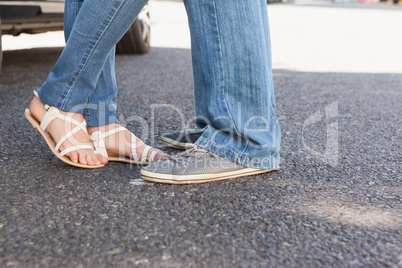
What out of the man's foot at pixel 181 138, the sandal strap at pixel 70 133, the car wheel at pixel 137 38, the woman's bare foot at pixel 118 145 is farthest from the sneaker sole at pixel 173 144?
the car wheel at pixel 137 38

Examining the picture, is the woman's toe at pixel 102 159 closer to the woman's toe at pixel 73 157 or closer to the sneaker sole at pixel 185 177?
the woman's toe at pixel 73 157

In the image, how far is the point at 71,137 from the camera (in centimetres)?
177

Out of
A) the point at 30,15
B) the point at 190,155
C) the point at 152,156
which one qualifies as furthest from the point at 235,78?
the point at 30,15

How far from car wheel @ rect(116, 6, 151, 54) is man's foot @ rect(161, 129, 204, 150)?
256 centimetres

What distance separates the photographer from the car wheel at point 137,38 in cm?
455

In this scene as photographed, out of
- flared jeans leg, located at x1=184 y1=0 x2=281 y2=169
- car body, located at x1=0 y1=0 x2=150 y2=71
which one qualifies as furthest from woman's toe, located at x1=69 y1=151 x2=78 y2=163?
car body, located at x1=0 y1=0 x2=150 y2=71

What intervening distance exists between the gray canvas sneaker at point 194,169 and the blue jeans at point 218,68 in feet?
0.08

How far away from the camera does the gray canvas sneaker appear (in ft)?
5.37

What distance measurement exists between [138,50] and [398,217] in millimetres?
3832

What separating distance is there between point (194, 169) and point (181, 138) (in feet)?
1.41

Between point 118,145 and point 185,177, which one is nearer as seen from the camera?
point 185,177

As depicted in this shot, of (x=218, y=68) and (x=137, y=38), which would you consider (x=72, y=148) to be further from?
(x=137, y=38)

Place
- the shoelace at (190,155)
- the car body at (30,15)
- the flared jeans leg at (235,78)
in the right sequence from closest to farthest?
the flared jeans leg at (235,78) < the shoelace at (190,155) < the car body at (30,15)

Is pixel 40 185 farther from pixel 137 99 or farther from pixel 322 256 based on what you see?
pixel 137 99
